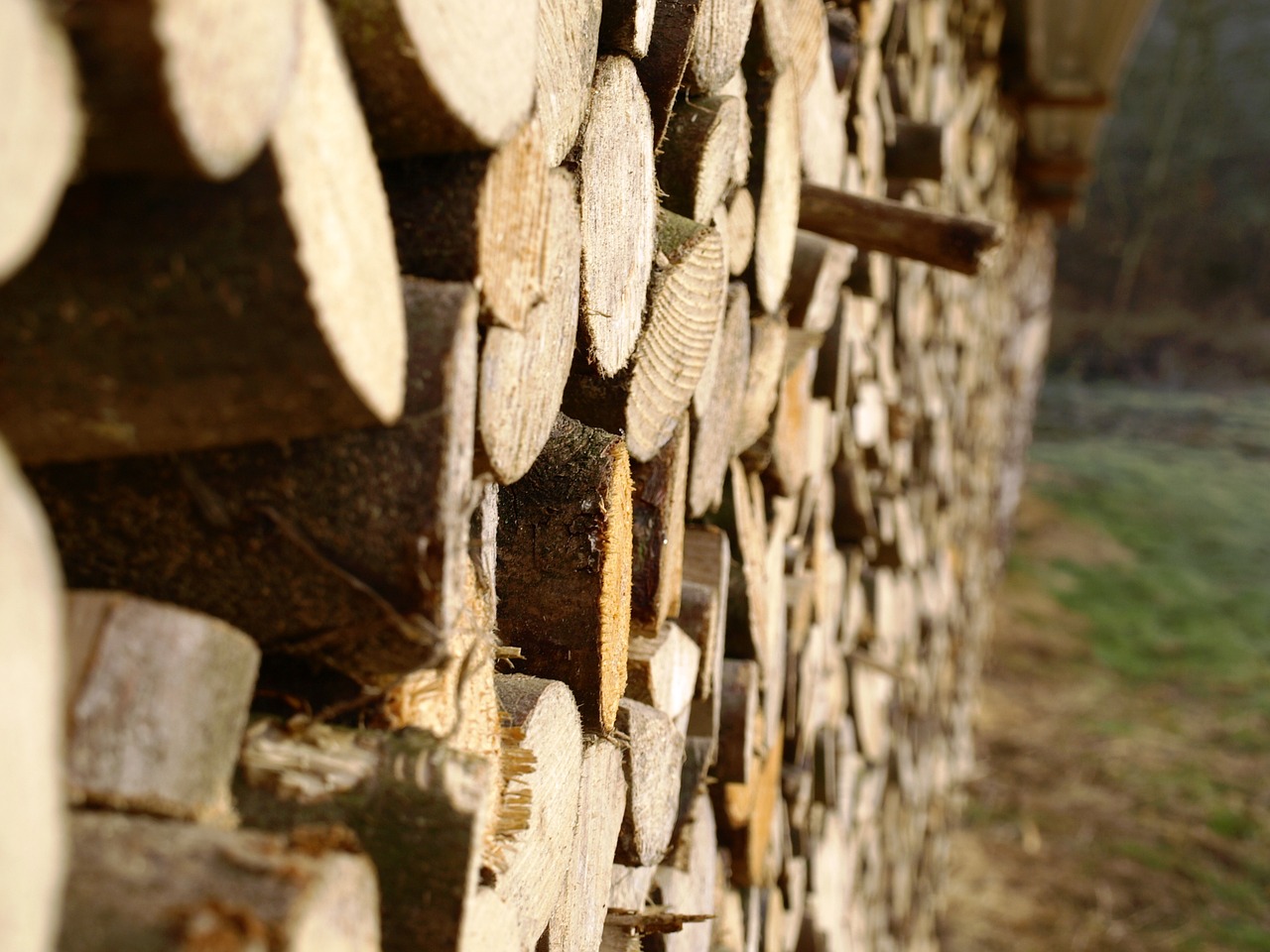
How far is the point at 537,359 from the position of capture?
0.73m

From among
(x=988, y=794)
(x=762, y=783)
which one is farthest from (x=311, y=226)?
(x=988, y=794)

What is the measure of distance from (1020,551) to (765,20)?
7047mm

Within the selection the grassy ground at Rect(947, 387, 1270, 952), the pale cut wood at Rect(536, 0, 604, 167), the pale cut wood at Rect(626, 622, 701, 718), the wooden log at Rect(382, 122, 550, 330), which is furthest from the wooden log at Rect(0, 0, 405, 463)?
the grassy ground at Rect(947, 387, 1270, 952)

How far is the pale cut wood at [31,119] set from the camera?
325 millimetres

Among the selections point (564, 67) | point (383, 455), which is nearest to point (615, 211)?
point (564, 67)

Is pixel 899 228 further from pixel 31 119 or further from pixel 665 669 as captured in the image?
pixel 31 119

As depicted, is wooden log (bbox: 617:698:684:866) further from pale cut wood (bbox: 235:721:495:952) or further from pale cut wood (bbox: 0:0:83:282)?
pale cut wood (bbox: 0:0:83:282)

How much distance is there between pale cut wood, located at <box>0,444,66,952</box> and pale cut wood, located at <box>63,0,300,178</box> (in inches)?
4.4

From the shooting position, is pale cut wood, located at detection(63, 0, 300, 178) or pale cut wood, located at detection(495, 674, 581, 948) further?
pale cut wood, located at detection(495, 674, 581, 948)

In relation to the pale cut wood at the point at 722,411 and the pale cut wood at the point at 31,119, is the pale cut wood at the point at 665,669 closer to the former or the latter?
the pale cut wood at the point at 722,411

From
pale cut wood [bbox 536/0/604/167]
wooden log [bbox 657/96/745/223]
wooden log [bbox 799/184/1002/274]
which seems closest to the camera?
pale cut wood [bbox 536/0/604/167]

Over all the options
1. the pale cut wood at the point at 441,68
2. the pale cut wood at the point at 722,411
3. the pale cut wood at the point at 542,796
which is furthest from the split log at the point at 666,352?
the pale cut wood at the point at 441,68

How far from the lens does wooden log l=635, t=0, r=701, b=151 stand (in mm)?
950

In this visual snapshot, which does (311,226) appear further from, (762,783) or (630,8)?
(762,783)
